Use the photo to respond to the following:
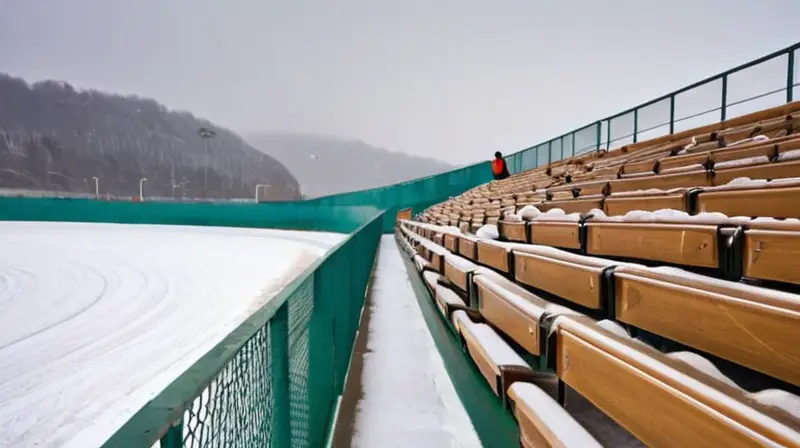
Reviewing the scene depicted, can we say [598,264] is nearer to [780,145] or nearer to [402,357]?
[780,145]

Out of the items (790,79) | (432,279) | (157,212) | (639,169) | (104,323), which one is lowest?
(104,323)

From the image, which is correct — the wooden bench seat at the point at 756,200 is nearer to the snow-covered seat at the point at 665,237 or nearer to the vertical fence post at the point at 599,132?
the snow-covered seat at the point at 665,237

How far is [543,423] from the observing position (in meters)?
1.12

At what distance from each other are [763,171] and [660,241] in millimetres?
1282

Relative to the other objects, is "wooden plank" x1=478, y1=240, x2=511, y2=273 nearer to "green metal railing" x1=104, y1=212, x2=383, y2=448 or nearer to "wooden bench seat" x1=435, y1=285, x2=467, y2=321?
"wooden bench seat" x1=435, y1=285, x2=467, y2=321

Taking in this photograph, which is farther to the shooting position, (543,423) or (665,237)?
(665,237)

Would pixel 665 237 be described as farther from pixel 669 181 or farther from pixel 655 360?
pixel 669 181

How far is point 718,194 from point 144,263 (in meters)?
11.3

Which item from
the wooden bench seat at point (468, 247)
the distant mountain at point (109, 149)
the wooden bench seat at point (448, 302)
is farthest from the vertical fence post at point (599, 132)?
the distant mountain at point (109, 149)

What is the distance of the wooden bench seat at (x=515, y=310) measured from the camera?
1.48 meters

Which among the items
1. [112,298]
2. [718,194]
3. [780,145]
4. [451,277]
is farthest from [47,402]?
[780,145]

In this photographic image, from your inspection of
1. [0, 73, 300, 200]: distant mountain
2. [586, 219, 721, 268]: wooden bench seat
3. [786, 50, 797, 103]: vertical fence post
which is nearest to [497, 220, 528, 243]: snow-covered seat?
[586, 219, 721, 268]: wooden bench seat

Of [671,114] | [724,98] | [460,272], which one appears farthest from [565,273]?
[671,114]

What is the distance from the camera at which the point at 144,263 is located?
10.4 m
